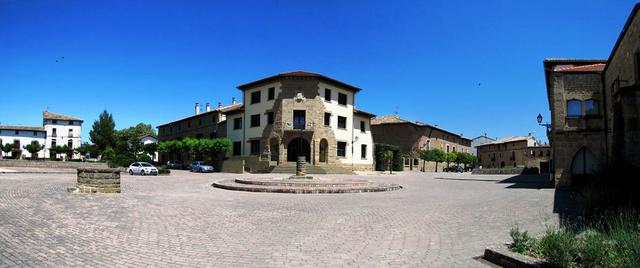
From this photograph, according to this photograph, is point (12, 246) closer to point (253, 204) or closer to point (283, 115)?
point (253, 204)

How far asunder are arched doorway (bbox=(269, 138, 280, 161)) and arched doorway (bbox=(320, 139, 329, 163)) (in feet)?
15.6

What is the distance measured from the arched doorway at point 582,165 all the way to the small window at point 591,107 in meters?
1.97

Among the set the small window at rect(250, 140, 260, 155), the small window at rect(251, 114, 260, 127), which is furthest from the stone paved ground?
the small window at rect(251, 114, 260, 127)

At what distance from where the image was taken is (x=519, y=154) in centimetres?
7806

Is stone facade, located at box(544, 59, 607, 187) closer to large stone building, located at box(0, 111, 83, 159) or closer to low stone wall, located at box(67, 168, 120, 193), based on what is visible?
low stone wall, located at box(67, 168, 120, 193)

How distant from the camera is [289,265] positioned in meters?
5.75

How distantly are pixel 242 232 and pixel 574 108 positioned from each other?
2067 centimetres

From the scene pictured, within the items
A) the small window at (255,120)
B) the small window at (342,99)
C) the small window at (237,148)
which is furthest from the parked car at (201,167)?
the small window at (342,99)

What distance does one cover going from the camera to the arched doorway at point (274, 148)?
42.3m

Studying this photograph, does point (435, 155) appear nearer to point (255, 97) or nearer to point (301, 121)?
point (301, 121)

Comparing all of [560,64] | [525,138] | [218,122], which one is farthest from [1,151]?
[525,138]

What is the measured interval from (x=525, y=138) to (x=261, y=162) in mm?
60436

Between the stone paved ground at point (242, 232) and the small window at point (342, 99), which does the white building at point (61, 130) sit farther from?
Result: the stone paved ground at point (242, 232)

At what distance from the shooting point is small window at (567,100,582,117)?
2158cm
